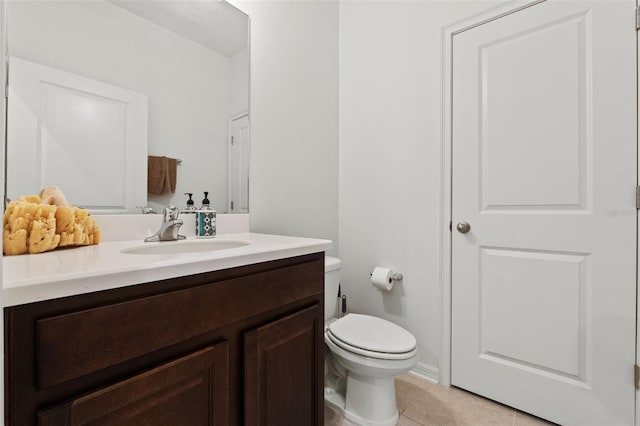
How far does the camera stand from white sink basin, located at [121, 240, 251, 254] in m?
1.10

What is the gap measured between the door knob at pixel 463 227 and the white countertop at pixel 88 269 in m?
1.11

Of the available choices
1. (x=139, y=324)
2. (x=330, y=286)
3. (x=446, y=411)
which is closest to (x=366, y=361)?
(x=330, y=286)

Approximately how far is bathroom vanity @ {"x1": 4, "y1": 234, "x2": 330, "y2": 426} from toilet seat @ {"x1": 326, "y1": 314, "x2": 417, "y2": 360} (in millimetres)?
300

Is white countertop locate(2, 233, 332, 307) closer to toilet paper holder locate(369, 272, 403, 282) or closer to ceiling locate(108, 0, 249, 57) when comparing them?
ceiling locate(108, 0, 249, 57)

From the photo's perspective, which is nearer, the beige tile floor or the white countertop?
the white countertop

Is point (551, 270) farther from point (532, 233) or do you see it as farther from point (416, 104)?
point (416, 104)

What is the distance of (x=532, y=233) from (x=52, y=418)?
5.76 ft

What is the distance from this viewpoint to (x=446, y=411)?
148cm

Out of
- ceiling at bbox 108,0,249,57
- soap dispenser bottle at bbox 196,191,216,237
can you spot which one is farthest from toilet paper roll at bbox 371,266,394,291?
ceiling at bbox 108,0,249,57

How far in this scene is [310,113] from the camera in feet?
6.35

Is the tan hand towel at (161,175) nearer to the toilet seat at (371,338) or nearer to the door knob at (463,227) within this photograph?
the toilet seat at (371,338)

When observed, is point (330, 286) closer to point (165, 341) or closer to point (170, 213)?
point (170, 213)

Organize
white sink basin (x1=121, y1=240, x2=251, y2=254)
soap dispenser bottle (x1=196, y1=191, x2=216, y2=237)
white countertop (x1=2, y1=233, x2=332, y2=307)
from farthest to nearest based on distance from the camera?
soap dispenser bottle (x1=196, y1=191, x2=216, y2=237) < white sink basin (x1=121, y1=240, x2=251, y2=254) < white countertop (x1=2, y1=233, x2=332, y2=307)

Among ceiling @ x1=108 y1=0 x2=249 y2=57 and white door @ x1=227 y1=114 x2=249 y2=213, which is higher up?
ceiling @ x1=108 y1=0 x2=249 y2=57
